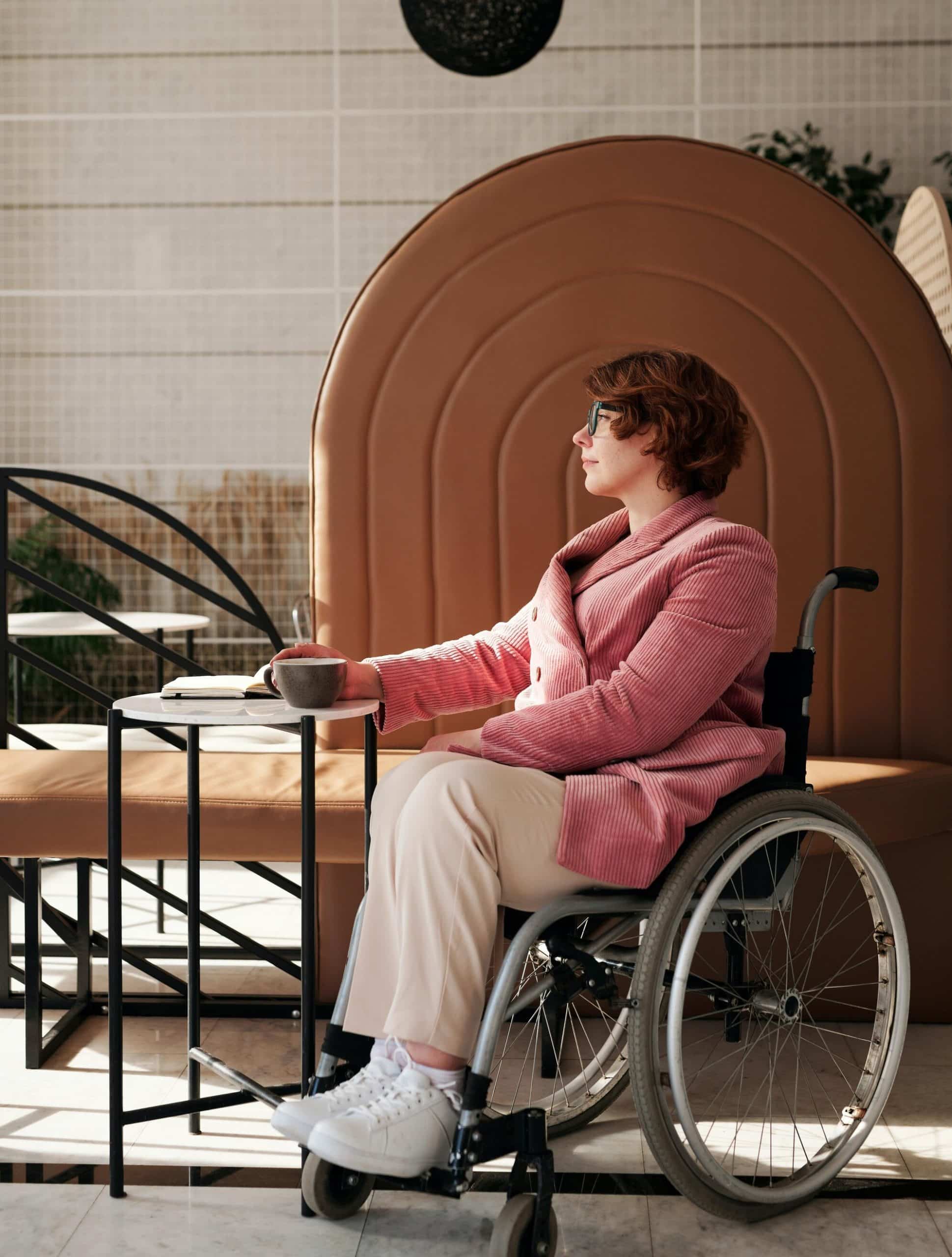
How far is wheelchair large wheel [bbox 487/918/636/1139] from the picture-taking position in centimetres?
201

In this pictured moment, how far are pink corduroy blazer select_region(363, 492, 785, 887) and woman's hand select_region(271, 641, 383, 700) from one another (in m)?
0.01

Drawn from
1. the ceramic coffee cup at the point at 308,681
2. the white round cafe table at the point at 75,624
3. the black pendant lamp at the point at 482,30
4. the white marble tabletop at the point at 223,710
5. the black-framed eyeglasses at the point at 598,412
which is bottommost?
the white round cafe table at the point at 75,624

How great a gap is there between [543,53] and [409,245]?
2735 millimetres

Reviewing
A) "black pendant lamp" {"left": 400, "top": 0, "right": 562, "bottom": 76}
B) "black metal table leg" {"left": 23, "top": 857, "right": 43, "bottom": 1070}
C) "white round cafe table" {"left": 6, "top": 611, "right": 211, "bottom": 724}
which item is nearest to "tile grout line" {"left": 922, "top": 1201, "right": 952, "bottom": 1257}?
"black metal table leg" {"left": 23, "top": 857, "right": 43, "bottom": 1070}

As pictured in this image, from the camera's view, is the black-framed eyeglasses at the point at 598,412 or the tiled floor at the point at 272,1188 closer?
the tiled floor at the point at 272,1188

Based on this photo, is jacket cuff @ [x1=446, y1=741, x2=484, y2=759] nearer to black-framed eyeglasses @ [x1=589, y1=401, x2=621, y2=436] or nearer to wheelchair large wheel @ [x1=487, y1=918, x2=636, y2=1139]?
wheelchair large wheel @ [x1=487, y1=918, x2=636, y2=1139]

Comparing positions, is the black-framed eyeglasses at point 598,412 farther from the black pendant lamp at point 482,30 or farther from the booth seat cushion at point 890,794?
the black pendant lamp at point 482,30

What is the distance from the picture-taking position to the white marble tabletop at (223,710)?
1.62 metres

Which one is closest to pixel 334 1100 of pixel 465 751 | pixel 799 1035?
pixel 465 751

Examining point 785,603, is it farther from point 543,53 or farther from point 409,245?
point 543,53

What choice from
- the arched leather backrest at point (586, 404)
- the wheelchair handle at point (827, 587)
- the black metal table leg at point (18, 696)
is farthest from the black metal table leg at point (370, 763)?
the black metal table leg at point (18, 696)

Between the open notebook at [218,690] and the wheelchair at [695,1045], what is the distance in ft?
1.14

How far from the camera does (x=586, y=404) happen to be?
8.50ft

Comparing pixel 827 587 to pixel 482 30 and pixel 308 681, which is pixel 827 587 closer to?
pixel 308 681
